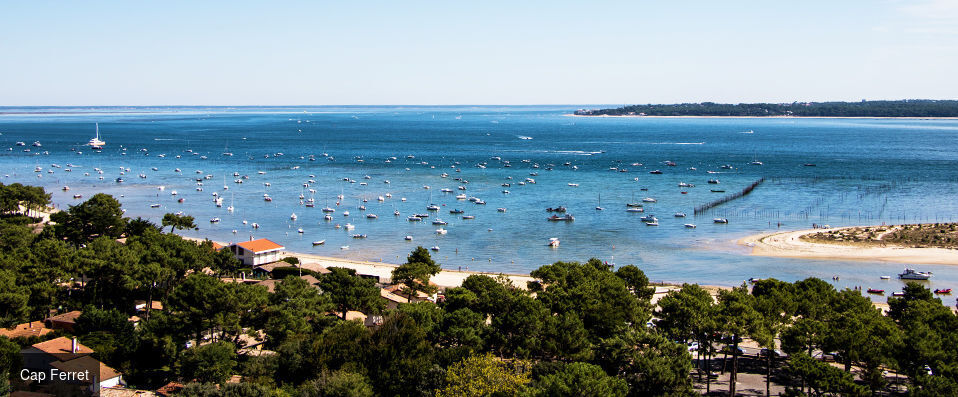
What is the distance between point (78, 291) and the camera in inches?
1519

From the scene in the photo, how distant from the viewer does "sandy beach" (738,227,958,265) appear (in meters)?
59.3

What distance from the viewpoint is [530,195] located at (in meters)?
95.8

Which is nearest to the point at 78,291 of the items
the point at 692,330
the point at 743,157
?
the point at 692,330

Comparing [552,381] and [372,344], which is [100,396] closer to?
[372,344]

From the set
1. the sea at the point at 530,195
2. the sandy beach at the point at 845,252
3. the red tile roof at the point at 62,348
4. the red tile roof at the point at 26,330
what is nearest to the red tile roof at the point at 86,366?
the red tile roof at the point at 62,348

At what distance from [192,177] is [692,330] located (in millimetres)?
96708

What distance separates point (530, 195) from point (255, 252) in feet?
168

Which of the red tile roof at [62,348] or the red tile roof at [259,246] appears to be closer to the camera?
the red tile roof at [62,348]

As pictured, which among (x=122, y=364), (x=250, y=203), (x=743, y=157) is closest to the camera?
(x=122, y=364)

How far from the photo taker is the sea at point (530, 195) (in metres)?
62.1

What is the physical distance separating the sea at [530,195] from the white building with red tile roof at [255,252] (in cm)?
1101

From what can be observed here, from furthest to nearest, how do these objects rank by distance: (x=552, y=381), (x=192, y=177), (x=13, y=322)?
(x=192, y=177), (x=13, y=322), (x=552, y=381)

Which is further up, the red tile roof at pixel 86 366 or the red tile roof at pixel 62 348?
the red tile roof at pixel 62 348

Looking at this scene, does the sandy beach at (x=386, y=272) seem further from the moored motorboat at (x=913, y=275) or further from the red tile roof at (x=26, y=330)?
the moored motorboat at (x=913, y=275)
